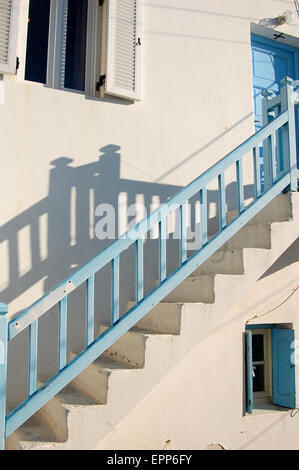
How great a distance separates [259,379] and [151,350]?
252 centimetres

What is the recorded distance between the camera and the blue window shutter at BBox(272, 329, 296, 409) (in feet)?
15.5

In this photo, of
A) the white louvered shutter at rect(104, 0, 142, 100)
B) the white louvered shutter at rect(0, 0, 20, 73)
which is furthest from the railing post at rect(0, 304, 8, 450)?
the white louvered shutter at rect(104, 0, 142, 100)

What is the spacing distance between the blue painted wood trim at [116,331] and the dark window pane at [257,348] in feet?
6.80

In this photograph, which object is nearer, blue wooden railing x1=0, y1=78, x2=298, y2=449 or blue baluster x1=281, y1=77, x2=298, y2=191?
blue wooden railing x1=0, y1=78, x2=298, y2=449

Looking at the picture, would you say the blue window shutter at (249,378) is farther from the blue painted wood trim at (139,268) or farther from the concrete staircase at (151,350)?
the blue painted wood trim at (139,268)

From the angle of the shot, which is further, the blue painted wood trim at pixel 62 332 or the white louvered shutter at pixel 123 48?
the white louvered shutter at pixel 123 48

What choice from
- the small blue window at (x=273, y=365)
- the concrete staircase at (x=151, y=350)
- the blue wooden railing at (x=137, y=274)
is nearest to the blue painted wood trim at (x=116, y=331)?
the blue wooden railing at (x=137, y=274)

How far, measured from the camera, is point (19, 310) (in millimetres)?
3799

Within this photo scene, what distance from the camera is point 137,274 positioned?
298 centimetres

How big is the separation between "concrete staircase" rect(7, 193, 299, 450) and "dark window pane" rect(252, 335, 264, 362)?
5.33 ft

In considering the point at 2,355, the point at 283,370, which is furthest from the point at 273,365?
the point at 2,355

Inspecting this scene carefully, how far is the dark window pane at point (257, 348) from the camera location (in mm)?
5023

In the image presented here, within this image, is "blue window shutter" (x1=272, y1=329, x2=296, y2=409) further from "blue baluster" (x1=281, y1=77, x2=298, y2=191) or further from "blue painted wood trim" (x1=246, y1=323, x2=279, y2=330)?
"blue baluster" (x1=281, y1=77, x2=298, y2=191)

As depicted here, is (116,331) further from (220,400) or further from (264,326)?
(264,326)
